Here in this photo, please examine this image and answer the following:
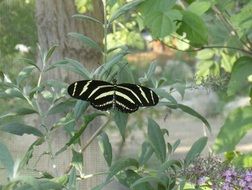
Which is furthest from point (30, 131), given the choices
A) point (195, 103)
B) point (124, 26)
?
point (195, 103)

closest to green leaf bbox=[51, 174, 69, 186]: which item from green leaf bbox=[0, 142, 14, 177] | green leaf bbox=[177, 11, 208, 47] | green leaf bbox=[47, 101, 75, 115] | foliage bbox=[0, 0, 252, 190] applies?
foliage bbox=[0, 0, 252, 190]

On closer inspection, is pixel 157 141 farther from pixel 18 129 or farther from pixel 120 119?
pixel 18 129

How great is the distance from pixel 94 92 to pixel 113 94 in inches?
1.7

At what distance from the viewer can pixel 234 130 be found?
1596 millimetres

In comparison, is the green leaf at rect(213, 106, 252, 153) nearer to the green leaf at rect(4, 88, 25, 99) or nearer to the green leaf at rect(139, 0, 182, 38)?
the green leaf at rect(139, 0, 182, 38)

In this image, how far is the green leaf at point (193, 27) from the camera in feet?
5.13

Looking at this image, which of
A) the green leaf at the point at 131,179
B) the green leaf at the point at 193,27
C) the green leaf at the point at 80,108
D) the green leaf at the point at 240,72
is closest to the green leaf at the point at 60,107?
the green leaf at the point at 80,108

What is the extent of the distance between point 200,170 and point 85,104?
30 centimetres

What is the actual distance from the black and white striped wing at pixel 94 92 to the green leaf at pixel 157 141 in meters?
0.15

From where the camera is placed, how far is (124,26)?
3.95m

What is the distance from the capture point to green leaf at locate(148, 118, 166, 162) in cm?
140

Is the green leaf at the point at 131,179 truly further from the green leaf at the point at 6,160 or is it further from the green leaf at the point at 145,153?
the green leaf at the point at 6,160

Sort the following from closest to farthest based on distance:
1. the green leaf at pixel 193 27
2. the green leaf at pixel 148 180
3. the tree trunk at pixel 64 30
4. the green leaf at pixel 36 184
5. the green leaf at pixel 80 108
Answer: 1. the green leaf at pixel 36 184
2. the green leaf at pixel 148 180
3. the green leaf at pixel 80 108
4. the green leaf at pixel 193 27
5. the tree trunk at pixel 64 30

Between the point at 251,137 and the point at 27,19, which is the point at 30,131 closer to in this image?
the point at 27,19
